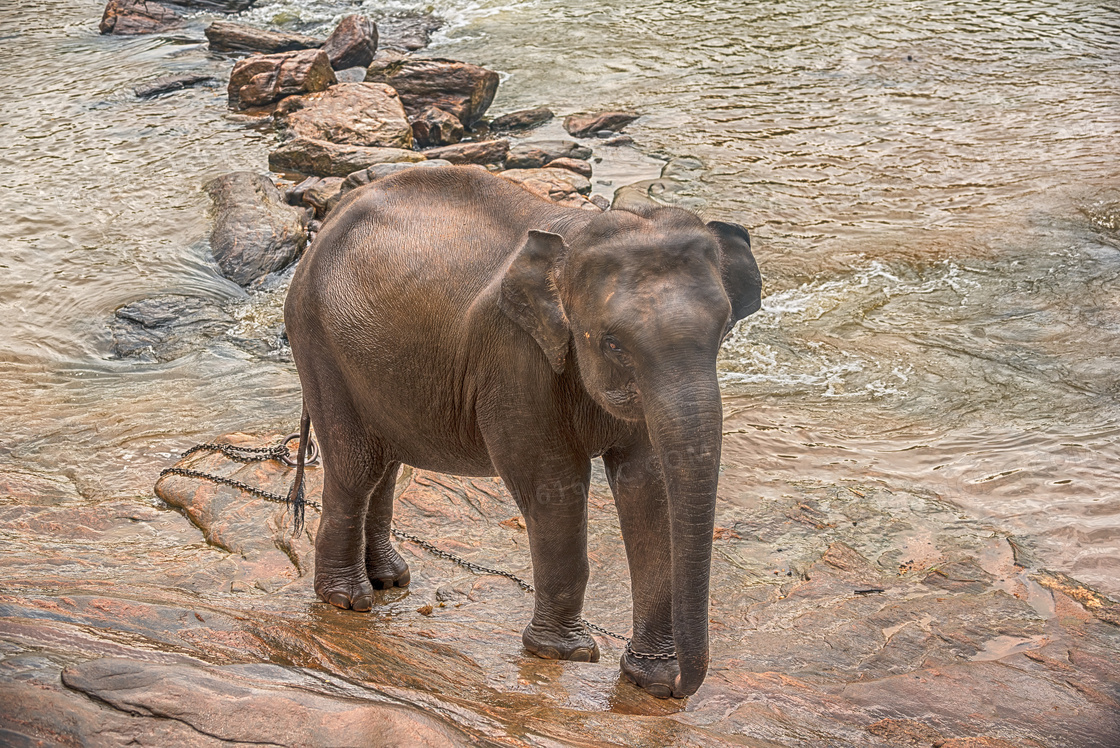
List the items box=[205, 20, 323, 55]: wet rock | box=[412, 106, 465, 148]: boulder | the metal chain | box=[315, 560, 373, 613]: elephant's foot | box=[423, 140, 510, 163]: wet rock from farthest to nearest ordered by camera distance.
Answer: box=[205, 20, 323, 55]: wet rock → box=[412, 106, 465, 148]: boulder → box=[423, 140, 510, 163]: wet rock → the metal chain → box=[315, 560, 373, 613]: elephant's foot

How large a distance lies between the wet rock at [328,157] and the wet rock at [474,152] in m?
0.45

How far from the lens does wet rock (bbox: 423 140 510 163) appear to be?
14141mm

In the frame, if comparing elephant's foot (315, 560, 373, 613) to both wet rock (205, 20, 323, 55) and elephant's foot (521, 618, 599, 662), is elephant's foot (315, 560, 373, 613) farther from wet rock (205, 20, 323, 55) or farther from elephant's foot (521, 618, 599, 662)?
wet rock (205, 20, 323, 55)

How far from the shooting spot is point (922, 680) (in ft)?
14.3

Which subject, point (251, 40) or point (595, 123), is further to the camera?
point (251, 40)

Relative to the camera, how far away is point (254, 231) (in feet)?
39.0

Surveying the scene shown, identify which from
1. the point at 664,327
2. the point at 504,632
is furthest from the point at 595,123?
the point at 664,327

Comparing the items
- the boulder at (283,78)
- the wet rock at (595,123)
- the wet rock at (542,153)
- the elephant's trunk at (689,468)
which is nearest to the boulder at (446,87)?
the boulder at (283,78)

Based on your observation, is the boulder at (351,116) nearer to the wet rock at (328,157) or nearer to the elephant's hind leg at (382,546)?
the wet rock at (328,157)

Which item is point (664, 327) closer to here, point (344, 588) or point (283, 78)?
point (344, 588)

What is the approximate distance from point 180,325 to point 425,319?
21.3 ft

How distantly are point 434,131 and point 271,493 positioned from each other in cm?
972

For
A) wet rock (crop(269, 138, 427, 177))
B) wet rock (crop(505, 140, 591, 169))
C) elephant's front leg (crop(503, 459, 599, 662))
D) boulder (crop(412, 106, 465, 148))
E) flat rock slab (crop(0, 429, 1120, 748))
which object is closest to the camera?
flat rock slab (crop(0, 429, 1120, 748))

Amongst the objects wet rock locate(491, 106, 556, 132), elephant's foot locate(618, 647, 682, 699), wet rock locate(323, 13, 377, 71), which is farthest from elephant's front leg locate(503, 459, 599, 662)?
wet rock locate(323, 13, 377, 71)
